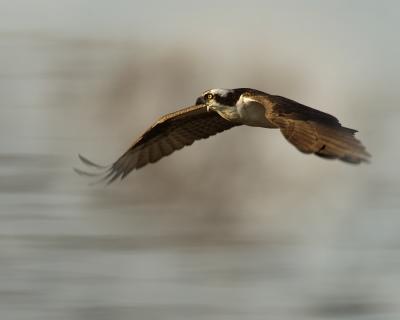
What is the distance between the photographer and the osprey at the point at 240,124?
8.06m

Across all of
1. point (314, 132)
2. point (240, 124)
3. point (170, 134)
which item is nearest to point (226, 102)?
point (240, 124)

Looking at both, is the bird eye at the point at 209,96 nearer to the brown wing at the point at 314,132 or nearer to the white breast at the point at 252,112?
the white breast at the point at 252,112

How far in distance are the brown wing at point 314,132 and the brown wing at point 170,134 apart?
4.71ft

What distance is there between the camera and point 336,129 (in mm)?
8484

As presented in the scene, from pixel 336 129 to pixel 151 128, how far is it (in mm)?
2482

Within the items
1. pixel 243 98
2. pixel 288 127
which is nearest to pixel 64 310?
pixel 243 98

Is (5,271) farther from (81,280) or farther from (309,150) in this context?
(309,150)

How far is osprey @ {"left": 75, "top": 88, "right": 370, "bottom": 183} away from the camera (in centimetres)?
806

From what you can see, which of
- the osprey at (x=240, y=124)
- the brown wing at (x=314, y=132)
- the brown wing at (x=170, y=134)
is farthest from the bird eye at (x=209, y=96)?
the brown wing at (x=314, y=132)

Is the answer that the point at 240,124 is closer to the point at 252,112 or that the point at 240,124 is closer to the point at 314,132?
the point at 252,112

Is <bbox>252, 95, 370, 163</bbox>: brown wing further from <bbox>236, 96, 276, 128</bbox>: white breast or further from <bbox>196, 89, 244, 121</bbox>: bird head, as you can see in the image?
<bbox>196, 89, 244, 121</bbox>: bird head

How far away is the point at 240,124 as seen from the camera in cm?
1002

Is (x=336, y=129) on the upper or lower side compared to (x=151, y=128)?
lower

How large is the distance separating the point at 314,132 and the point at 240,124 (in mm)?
1774
